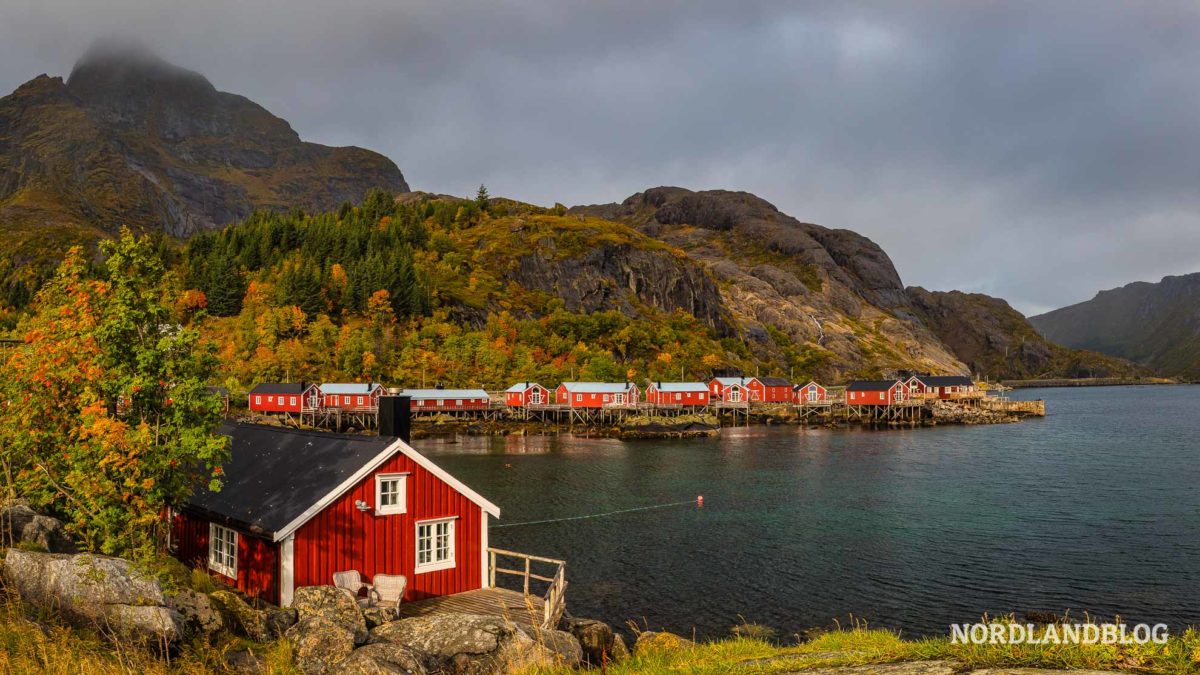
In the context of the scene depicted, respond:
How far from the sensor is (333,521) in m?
19.8

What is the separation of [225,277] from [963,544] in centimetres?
13867

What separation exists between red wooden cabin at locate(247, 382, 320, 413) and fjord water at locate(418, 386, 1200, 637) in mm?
35102

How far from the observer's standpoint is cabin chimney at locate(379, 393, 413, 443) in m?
21.7

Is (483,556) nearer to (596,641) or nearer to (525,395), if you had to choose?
(596,641)

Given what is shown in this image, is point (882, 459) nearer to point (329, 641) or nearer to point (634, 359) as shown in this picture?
point (329, 641)

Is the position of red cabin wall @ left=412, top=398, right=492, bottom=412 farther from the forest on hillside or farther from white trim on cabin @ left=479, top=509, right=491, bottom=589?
white trim on cabin @ left=479, top=509, right=491, bottom=589

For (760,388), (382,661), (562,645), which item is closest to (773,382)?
(760,388)

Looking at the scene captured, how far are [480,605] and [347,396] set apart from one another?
95.1 metres

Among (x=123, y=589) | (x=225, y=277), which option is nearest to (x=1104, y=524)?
(x=123, y=589)

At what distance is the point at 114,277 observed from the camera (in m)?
15.4

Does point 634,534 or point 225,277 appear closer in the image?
point 634,534

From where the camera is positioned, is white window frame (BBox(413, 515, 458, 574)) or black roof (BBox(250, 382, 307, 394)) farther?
black roof (BBox(250, 382, 307, 394))

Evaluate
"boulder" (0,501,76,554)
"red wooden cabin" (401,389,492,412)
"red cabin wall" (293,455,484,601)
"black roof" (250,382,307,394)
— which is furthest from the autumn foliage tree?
"black roof" (250,382,307,394)

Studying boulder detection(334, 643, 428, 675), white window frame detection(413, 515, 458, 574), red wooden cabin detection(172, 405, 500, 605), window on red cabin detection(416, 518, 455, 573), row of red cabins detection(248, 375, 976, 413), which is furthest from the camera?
row of red cabins detection(248, 375, 976, 413)
